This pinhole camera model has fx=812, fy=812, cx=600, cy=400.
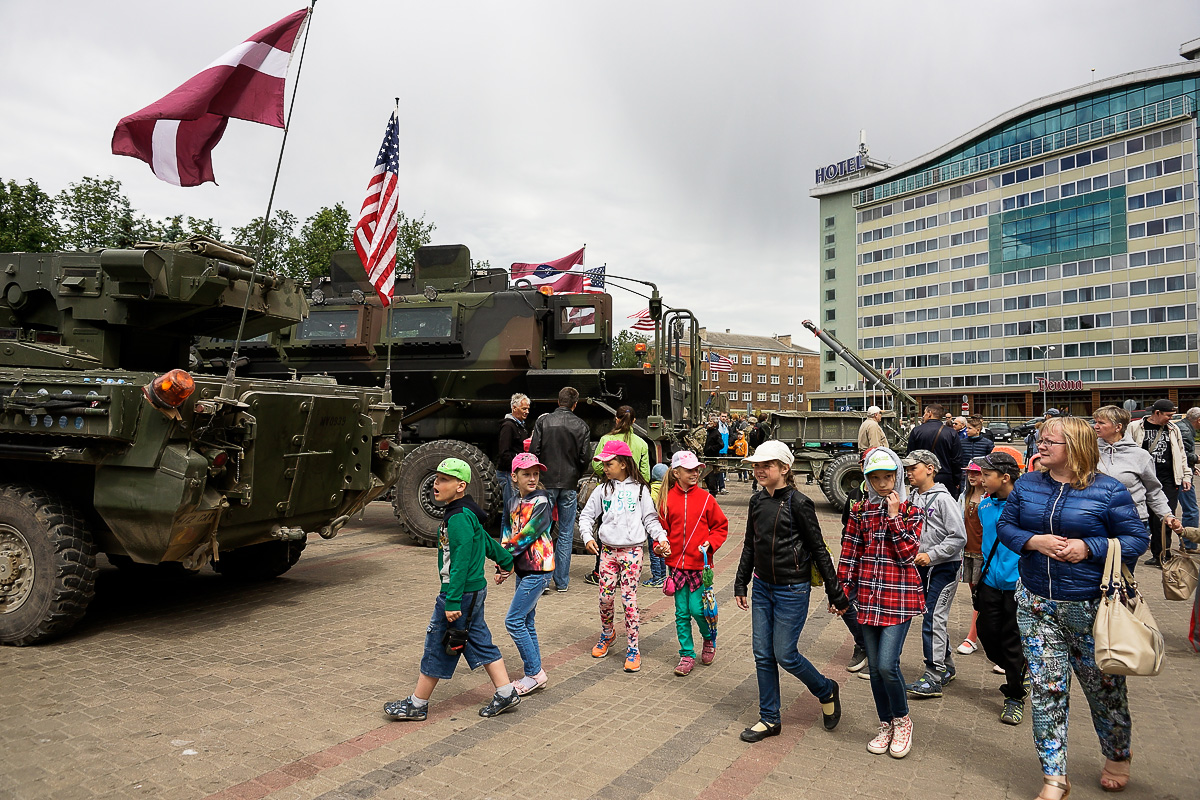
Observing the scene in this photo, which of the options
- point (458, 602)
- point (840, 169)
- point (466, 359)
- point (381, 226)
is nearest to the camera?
point (458, 602)

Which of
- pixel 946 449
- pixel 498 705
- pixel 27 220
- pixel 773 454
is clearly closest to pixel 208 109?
pixel 498 705

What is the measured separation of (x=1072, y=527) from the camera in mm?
3537

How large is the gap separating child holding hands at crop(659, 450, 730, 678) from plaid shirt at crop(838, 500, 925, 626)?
1206 millimetres

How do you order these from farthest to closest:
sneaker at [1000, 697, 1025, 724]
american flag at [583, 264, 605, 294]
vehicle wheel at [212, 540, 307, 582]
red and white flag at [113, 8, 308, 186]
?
american flag at [583, 264, 605, 294] < vehicle wheel at [212, 540, 307, 582] < red and white flag at [113, 8, 308, 186] < sneaker at [1000, 697, 1025, 724]

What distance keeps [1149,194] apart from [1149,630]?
61.8 m

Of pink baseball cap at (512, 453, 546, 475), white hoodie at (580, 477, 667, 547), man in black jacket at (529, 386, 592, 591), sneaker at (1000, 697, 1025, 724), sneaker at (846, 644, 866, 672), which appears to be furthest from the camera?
man in black jacket at (529, 386, 592, 591)

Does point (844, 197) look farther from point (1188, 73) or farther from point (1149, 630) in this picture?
point (1149, 630)

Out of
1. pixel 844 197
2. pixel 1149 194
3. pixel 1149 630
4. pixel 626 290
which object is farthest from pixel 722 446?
pixel 844 197

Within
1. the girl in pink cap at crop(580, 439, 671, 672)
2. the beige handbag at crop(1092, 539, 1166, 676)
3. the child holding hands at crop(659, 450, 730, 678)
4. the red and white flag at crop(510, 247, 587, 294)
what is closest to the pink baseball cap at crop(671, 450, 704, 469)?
the child holding hands at crop(659, 450, 730, 678)

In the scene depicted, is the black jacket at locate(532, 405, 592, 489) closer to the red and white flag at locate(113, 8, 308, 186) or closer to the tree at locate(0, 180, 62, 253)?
the red and white flag at locate(113, 8, 308, 186)

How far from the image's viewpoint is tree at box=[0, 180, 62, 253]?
1869cm

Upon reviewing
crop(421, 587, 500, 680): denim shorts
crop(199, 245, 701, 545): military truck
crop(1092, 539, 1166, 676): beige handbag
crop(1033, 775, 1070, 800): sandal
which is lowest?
crop(1033, 775, 1070, 800): sandal

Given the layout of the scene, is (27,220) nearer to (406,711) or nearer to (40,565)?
(40,565)

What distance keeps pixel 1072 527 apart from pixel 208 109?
6757mm
